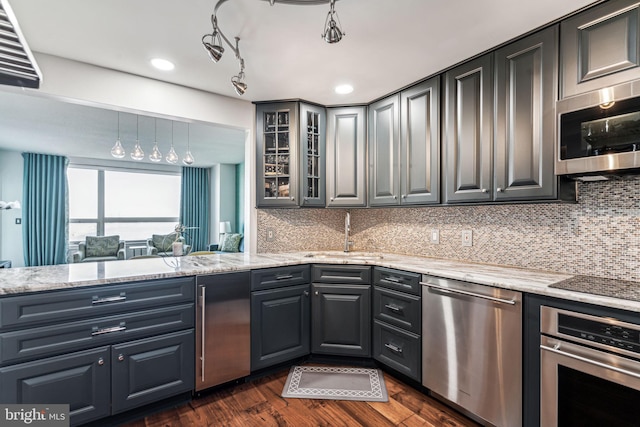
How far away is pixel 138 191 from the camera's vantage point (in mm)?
7438

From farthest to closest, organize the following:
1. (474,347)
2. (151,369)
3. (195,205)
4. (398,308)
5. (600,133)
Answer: (195,205) → (398,308) → (151,369) → (474,347) → (600,133)

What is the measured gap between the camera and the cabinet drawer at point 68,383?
155 cm

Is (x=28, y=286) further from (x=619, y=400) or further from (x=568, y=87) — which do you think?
(x=568, y=87)

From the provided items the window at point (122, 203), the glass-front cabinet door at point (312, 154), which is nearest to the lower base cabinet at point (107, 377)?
the glass-front cabinet door at point (312, 154)

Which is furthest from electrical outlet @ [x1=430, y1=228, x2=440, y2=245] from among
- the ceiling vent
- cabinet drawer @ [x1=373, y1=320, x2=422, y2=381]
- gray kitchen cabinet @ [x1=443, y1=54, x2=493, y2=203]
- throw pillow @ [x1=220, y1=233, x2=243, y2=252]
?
throw pillow @ [x1=220, y1=233, x2=243, y2=252]

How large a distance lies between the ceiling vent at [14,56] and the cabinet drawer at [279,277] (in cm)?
160

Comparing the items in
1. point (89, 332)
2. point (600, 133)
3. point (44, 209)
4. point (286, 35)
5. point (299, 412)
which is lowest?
point (299, 412)

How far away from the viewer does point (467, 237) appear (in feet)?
7.91

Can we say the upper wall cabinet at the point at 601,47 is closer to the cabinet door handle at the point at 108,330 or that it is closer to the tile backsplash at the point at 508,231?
the tile backsplash at the point at 508,231

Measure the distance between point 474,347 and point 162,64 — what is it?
277 cm

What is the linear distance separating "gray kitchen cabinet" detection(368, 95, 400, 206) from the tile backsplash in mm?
353

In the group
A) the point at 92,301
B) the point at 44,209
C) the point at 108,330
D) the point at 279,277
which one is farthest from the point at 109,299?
the point at 44,209

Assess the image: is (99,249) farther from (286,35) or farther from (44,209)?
(286,35)

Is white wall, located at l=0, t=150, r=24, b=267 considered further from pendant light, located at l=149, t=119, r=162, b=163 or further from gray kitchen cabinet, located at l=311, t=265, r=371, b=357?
gray kitchen cabinet, located at l=311, t=265, r=371, b=357
